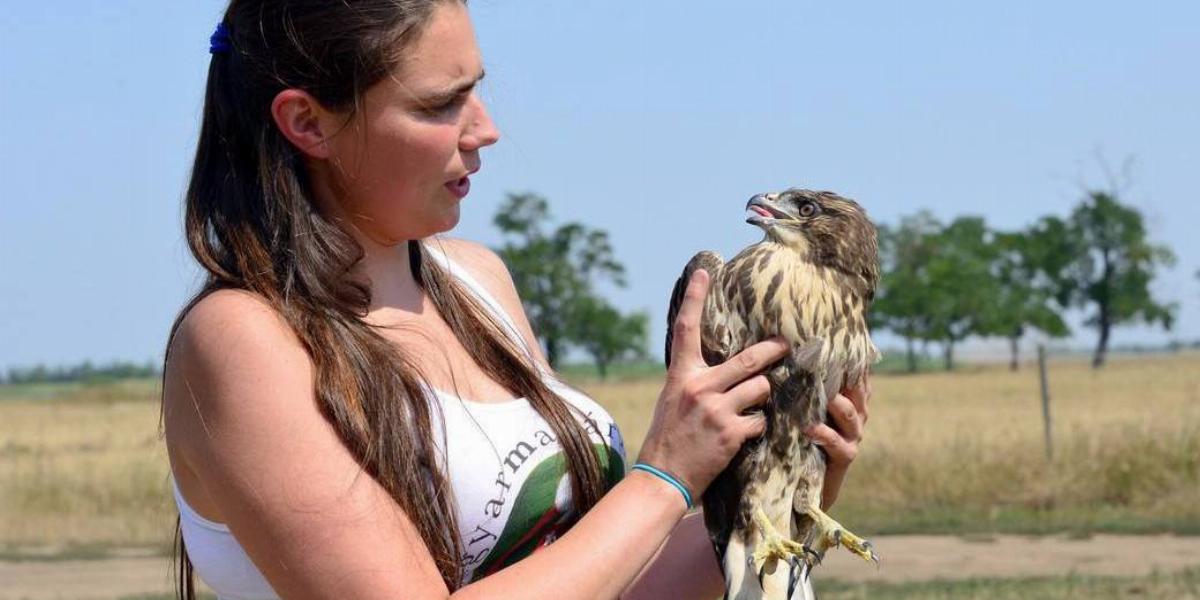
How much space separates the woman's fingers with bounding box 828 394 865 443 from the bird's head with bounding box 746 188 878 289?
11.6 inches

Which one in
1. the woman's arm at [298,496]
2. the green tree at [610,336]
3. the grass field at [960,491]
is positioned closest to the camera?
the woman's arm at [298,496]

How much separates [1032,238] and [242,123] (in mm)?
86197

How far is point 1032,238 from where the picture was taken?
280 feet

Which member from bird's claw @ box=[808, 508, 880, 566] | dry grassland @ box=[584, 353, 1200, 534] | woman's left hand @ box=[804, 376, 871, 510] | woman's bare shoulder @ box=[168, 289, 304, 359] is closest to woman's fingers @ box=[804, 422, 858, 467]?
woman's left hand @ box=[804, 376, 871, 510]

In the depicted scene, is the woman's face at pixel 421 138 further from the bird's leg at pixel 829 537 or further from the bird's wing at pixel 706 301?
the bird's leg at pixel 829 537

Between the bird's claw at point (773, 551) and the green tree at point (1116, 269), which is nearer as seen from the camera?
the bird's claw at point (773, 551)

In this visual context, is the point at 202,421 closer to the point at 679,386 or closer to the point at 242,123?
the point at 242,123

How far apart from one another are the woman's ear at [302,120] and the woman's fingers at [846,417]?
3.37ft

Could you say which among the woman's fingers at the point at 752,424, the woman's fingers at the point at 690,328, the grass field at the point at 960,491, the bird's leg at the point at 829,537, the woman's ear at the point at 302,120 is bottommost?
the grass field at the point at 960,491

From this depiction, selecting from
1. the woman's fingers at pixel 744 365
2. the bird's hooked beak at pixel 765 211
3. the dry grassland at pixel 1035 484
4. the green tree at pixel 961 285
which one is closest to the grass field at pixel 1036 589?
the dry grassland at pixel 1035 484

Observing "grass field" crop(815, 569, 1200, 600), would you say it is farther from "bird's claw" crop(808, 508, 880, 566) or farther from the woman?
the woman

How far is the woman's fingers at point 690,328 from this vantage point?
247 centimetres

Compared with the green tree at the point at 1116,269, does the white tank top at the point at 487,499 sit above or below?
above

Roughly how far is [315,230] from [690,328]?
591mm
